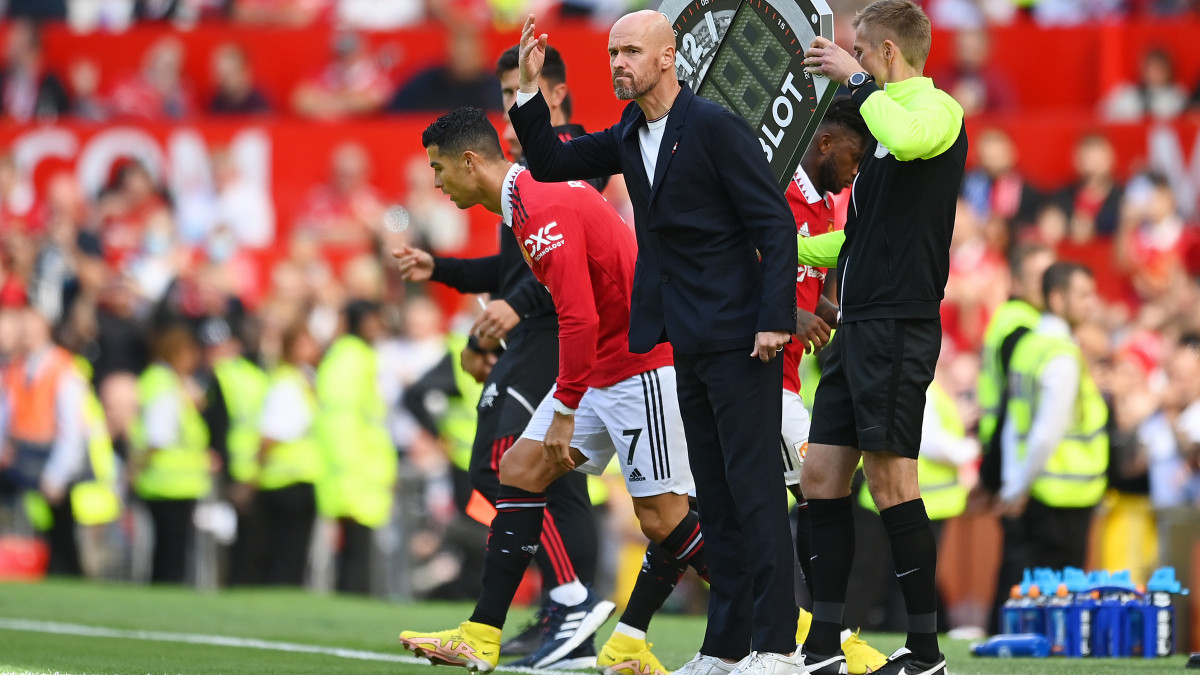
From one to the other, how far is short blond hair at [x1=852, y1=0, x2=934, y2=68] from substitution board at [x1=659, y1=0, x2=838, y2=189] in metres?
0.41

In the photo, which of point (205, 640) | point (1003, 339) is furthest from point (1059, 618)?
point (205, 640)

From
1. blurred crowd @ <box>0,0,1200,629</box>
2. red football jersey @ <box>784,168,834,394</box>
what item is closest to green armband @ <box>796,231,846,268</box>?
red football jersey @ <box>784,168,834,394</box>

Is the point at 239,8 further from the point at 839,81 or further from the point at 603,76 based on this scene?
the point at 839,81

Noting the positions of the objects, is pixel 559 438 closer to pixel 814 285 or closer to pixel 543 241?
pixel 543 241

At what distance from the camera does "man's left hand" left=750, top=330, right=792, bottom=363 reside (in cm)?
560

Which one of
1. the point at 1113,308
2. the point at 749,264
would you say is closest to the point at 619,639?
the point at 749,264

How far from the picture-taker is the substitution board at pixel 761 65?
21.4ft

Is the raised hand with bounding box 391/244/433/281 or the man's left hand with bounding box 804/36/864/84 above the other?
the man's left hand with bounding box 804/36/864/84

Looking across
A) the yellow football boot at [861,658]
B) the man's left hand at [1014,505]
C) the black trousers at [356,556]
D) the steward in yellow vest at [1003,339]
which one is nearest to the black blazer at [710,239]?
the yellow football boot at [861,658]

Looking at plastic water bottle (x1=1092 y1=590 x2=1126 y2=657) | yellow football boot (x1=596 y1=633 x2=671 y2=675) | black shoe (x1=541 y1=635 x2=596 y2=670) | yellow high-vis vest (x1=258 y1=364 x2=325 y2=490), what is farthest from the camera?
yellow high-vis vest (x1=258 y1=364 x2=325 y2=490)

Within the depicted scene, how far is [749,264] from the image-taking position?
230 inches

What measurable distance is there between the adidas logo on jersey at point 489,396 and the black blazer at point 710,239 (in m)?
1.88

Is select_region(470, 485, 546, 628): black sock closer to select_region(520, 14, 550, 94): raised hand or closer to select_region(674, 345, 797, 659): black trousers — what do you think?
select_region(674, 345, 797, 659): black trousers

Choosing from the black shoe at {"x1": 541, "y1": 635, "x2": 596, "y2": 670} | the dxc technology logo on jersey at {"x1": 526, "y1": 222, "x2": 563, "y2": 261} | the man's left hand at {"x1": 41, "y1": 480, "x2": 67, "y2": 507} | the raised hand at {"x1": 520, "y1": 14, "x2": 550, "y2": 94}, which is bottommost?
the black shoe at {"x1": 541, "y1": 635, "x2": 596, "y2": 670}
